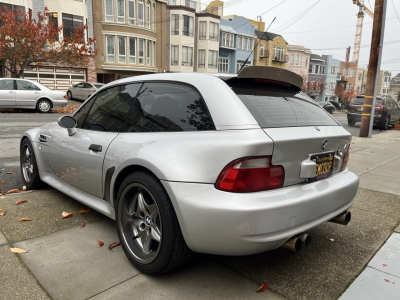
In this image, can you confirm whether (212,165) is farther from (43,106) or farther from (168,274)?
(43,106)

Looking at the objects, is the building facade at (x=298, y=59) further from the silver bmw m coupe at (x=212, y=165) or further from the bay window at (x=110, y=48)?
the silver bmw m coupe at (x=212, y=165)

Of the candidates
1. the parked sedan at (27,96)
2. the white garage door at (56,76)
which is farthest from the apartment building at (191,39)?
the parked sedan at (27,96)

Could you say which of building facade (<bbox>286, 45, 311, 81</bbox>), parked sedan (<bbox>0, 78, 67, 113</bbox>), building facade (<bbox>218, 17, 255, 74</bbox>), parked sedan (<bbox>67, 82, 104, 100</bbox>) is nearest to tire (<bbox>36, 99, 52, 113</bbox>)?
parked sedan (<bbox>0, 78, 67, 113</bbox>)

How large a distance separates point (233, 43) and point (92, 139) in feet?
144

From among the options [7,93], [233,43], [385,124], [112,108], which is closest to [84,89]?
[7,93]

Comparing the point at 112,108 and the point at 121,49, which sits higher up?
the point at 121,49

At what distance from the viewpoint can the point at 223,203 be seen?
2061mm

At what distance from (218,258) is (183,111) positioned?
4.24ft

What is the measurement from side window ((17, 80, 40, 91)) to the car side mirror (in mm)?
13618

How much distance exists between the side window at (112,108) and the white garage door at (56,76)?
2699cm

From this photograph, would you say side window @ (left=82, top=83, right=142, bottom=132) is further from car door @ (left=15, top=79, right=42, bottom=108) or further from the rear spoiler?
car door @ (left=15, top=79, right=42, bottom=108)

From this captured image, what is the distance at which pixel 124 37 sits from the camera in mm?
29969

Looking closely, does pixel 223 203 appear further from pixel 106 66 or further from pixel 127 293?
pixel 106 66

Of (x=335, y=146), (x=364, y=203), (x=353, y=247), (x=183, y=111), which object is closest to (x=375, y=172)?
(x=364, y=203)
